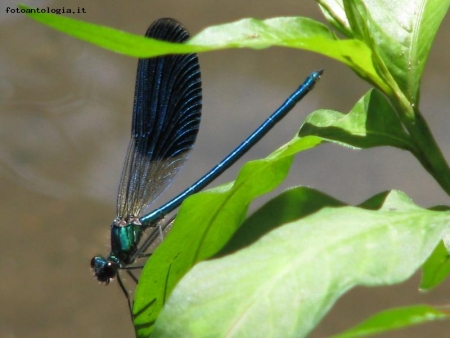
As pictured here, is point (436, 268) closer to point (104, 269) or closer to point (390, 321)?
point (390, 321)

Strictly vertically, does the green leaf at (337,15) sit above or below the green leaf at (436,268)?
above

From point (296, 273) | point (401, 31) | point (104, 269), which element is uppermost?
point (401, 31)

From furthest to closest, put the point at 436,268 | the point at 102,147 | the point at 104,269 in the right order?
the point at 102,147
the point at 104,269
the point at 436,268

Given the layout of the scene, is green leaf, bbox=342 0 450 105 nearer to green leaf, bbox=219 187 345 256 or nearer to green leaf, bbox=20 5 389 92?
green leaf, bbox=20 5 389 92

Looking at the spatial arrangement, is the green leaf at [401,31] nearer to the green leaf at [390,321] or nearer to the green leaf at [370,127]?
the green leaf at [370,127]

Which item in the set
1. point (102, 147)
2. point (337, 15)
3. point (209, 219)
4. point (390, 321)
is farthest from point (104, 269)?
point (102, 147)

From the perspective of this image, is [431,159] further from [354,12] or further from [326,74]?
[326,74]

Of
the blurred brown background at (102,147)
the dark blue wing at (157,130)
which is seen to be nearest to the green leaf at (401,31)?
the dark blue wing at (157,130)
